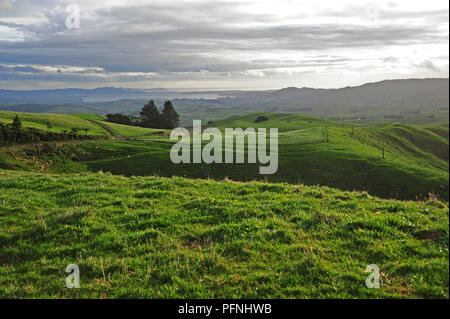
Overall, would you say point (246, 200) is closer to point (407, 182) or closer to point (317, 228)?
point (317, 228)

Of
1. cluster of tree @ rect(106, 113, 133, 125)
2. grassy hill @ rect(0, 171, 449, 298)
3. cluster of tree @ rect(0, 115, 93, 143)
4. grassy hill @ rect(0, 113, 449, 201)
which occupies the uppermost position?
cluster of tree @ rect(106, 113, 133, 125)

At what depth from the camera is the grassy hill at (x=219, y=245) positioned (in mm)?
7039

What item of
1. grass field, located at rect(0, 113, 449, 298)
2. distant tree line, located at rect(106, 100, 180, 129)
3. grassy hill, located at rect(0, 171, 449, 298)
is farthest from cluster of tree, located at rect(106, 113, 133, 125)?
grassy hill, located at rect(0, 171, 449, 298)

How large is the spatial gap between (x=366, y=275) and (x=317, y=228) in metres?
3.15

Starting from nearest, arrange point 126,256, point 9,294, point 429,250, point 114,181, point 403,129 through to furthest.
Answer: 1. point 9,294
2. point 429,250
3. point 126,256
4. point 114,181
5. point 403,129

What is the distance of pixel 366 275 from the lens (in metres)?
7.27

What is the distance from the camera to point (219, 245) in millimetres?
9250

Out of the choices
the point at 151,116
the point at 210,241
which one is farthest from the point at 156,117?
the point at 210,241

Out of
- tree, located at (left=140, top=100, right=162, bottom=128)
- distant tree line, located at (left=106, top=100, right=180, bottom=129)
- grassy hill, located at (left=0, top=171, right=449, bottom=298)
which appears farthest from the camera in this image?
tree, located at (left=140, top=100, right=162, bottom=128)

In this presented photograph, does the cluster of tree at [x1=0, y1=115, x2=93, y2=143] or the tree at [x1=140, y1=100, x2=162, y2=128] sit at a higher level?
the tree at [x1=140, y1=100, x2=162, y2=128]

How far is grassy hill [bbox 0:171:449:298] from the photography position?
7.04 m

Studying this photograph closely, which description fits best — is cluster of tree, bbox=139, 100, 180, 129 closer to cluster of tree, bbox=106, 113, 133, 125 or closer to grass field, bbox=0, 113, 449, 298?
cluster of tree, bbox=106, 113, 133, 125

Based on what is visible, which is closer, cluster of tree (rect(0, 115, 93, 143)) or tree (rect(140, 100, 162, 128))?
cluster of tree (rect(0, 115, 93, 143))

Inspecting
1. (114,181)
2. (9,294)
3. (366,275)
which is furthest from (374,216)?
(114,181)
